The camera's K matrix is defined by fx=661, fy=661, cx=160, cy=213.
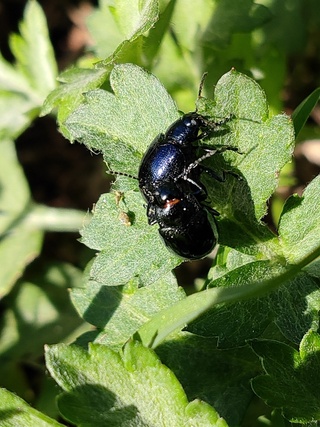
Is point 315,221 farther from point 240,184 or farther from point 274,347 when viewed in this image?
point 274,347

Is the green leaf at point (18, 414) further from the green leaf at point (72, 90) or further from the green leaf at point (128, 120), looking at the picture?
the green leaf at point (72, 90)

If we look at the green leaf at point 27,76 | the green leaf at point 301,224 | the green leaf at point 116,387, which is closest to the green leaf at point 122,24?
the green leaf at point 27,76

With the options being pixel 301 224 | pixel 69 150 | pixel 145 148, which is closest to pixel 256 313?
pixel 301 224

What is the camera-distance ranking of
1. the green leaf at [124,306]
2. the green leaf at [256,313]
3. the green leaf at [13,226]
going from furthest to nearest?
1. the green leaf at [13,226]
2. the green leaf at [124,306]
3. the green leaf at [256,313]

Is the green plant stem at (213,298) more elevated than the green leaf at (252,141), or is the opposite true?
the green leaf at (252,141)

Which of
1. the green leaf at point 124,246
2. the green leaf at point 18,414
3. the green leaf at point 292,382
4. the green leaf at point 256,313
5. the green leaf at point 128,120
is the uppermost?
the green leaf at point 128,120

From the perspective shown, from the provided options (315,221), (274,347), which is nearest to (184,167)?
(315,221)
